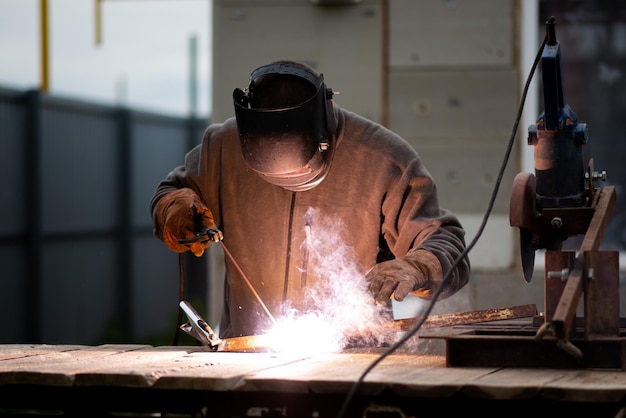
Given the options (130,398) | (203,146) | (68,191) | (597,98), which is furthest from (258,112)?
(68,191)

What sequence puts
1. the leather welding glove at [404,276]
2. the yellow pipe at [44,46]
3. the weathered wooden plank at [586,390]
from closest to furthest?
the weathered wooden plank at [586,390] → the leather welding glove at [404,276] → the yellow pipe at [44,46]

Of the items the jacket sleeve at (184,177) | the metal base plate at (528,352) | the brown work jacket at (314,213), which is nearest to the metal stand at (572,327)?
the metal base plate at (528,352)

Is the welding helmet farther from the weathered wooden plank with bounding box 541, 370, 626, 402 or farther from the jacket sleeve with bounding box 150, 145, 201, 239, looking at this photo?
the weathered wooden plank with bounding box 541, 370, 626, 402

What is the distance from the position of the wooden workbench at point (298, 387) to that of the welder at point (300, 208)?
0.66 metres

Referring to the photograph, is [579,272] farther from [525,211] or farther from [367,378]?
[367,378]

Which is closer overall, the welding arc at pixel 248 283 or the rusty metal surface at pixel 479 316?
the rusty metal surface at pixel 479 316

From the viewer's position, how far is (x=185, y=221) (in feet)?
11.5

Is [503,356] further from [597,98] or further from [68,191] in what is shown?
[68,191]

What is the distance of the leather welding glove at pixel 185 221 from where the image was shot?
3502mm

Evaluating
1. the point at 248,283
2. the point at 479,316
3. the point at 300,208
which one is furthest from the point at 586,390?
the point at 300,208

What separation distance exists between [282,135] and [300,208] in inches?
21.7

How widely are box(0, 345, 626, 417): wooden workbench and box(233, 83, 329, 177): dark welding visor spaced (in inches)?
25.7

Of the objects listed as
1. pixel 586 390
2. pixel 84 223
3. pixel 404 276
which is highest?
pixel 404 276

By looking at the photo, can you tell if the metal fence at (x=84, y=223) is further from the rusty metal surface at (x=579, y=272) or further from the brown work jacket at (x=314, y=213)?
the rusty metal surface at (x=579, y=272)
